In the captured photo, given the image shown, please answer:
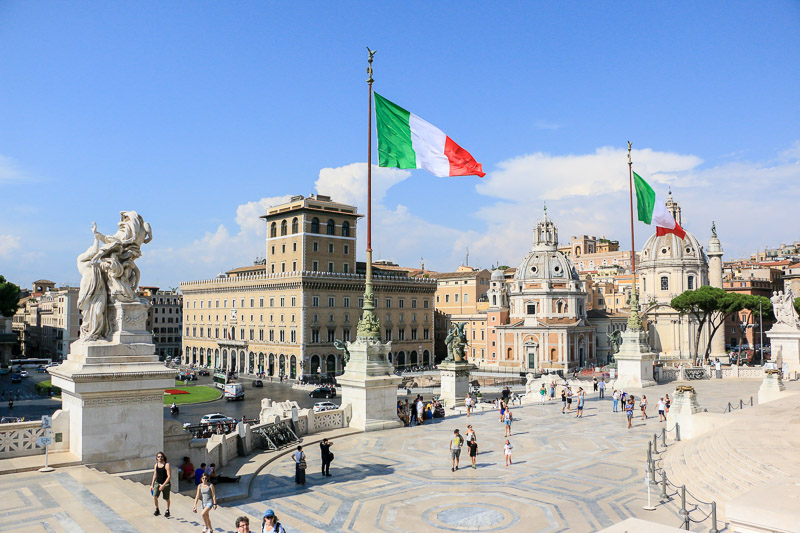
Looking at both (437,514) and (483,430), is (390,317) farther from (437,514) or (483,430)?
(437,514)

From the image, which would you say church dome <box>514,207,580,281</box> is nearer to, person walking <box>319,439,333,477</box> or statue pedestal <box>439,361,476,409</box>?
statue pedestal <box>439,361,476,409</box>

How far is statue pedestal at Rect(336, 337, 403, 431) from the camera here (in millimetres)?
21094

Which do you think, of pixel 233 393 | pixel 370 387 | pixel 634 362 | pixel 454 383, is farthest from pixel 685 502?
pixel 233 393

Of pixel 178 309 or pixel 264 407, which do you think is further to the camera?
pixel 178 309

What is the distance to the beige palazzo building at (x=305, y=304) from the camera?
237ft

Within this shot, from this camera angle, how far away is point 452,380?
96.3 feet

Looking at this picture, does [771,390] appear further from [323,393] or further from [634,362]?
[323,393]

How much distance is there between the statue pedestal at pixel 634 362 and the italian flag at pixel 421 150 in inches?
694

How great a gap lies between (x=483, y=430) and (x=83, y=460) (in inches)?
526

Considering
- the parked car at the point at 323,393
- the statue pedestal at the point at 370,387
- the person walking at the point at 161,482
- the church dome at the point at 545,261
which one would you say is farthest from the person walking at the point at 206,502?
the church dome at the point at 545,261

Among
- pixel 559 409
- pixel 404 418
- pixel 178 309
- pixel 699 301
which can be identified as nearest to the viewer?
pixel 404 418

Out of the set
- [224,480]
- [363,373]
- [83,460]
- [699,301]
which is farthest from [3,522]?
[699,301]

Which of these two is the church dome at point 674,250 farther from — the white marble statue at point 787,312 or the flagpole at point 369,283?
the flagpole at point 369,283

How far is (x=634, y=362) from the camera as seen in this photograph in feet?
111
